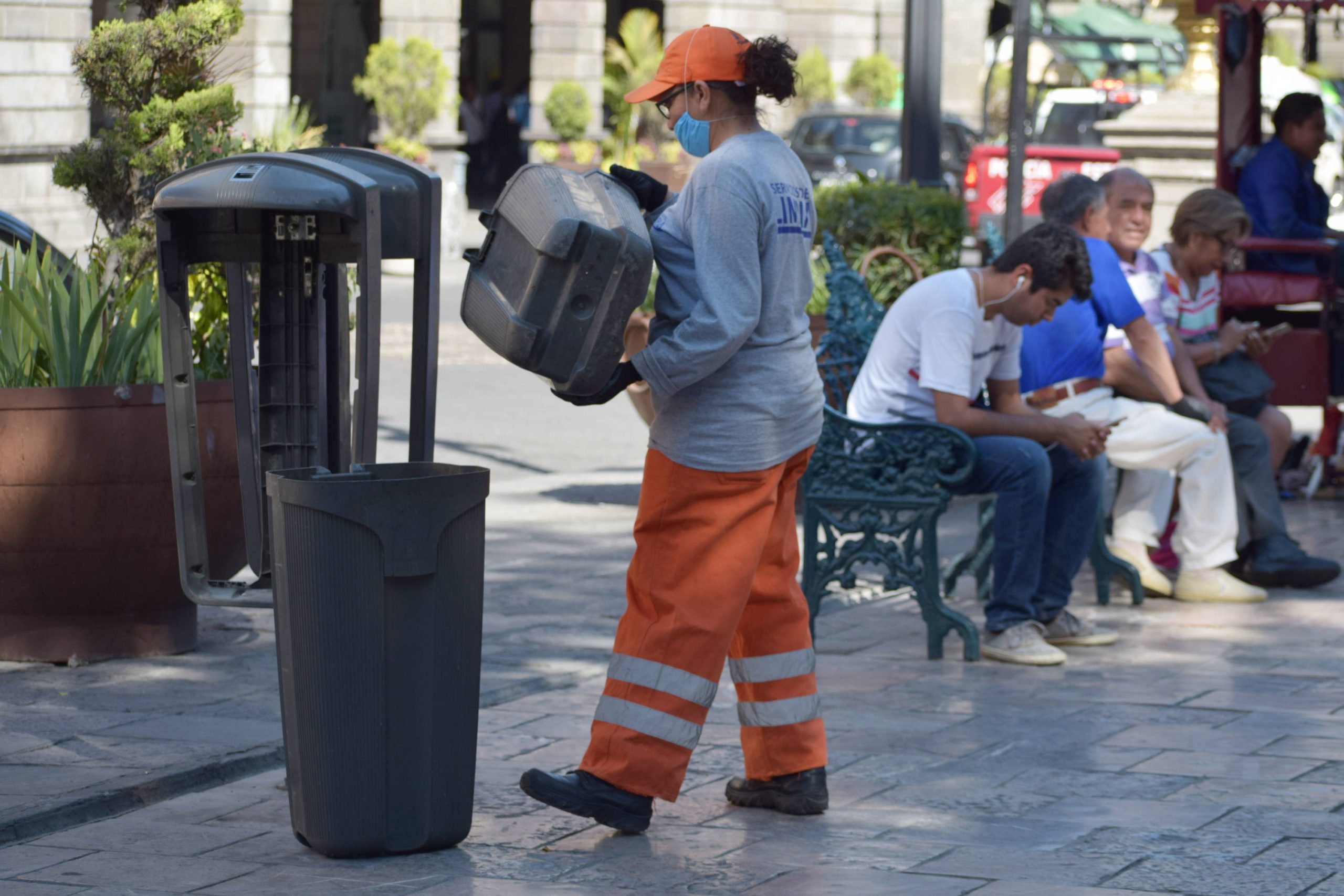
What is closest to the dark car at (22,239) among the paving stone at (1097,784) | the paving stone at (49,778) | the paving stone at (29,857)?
the paving stone at (49,778)

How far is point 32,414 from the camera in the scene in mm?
5930

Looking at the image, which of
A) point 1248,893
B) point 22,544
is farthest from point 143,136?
point 1248,893

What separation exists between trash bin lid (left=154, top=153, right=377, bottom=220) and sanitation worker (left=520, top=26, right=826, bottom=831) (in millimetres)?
626

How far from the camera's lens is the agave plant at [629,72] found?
30.8 metres

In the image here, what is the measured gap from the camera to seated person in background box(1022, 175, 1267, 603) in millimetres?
7262

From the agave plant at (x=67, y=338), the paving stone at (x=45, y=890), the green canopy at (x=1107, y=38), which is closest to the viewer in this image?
the paving stone at (x=45, y=890)

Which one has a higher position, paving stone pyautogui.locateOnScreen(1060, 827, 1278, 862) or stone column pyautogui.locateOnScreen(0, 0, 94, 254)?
stone column pyautogui.locateOnScreen(0, 0, 94, 254)

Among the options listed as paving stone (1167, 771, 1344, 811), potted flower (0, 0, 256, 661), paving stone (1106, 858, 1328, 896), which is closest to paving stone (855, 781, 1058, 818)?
paving stone (1167, 771, 1344, 811)

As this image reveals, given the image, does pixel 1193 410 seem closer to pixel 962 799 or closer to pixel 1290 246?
pixel 1290 246

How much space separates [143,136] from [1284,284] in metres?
5.46

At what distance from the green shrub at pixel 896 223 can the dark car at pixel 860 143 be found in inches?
591

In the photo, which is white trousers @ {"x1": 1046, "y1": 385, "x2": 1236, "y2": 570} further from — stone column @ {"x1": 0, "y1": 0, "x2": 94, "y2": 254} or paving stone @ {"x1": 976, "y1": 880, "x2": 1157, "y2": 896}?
stone column @ {"x1": 0, "y1": 0, "x2": 94, "y2": 254}

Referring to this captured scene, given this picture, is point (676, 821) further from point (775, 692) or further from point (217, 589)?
point (217, 589)

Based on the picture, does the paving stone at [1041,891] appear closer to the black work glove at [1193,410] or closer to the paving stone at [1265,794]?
the paving stone at [1265,794]
